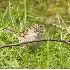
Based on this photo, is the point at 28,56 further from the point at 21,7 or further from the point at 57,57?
the point at 21,7

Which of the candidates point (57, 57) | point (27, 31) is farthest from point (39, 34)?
point (57, 57)

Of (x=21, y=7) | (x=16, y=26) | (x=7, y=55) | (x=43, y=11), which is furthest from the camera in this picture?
(x=43, y=11)

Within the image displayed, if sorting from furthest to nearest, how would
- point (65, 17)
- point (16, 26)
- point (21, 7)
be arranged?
point (65, 17)
point (21, 7)
point (16, 26)

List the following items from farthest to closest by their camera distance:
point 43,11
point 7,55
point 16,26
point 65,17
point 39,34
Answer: point 43,11
point 65,17
point 16,26
point 39,34
point 7,55

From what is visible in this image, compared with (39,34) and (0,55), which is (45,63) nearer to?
(0,55)

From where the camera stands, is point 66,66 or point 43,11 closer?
point 66,66

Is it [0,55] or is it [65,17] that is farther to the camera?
[65,17]

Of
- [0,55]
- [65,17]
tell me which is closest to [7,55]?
[0,55]

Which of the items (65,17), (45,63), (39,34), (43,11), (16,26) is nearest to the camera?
(45,63)

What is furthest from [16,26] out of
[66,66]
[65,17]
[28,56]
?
[65,17]
